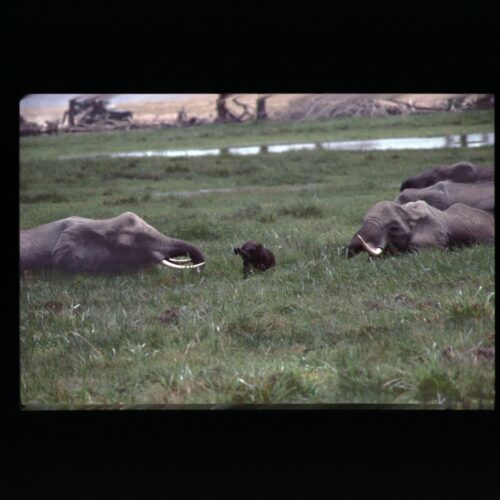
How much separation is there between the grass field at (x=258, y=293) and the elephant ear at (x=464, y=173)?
62 millimetres

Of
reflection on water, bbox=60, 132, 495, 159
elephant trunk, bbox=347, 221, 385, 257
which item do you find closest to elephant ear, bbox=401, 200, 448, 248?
elephant trunk, bbox=347, 221, 385, 257

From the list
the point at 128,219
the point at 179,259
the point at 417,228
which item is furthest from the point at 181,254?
the point at 417,228

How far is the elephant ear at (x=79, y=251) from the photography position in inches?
231

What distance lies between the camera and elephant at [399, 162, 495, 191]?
5.90m

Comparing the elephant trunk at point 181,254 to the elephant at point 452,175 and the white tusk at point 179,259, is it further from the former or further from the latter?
the elephant at point 452,175

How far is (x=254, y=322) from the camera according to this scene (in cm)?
532

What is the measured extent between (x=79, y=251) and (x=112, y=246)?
7.3 inches

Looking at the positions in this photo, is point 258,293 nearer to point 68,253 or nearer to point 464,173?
point 68,253

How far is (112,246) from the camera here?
19.4ft

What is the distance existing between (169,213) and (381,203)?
121cm

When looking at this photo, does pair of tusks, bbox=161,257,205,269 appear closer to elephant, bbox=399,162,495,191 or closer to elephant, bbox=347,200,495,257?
elephant, bbox=347,200,495,257
